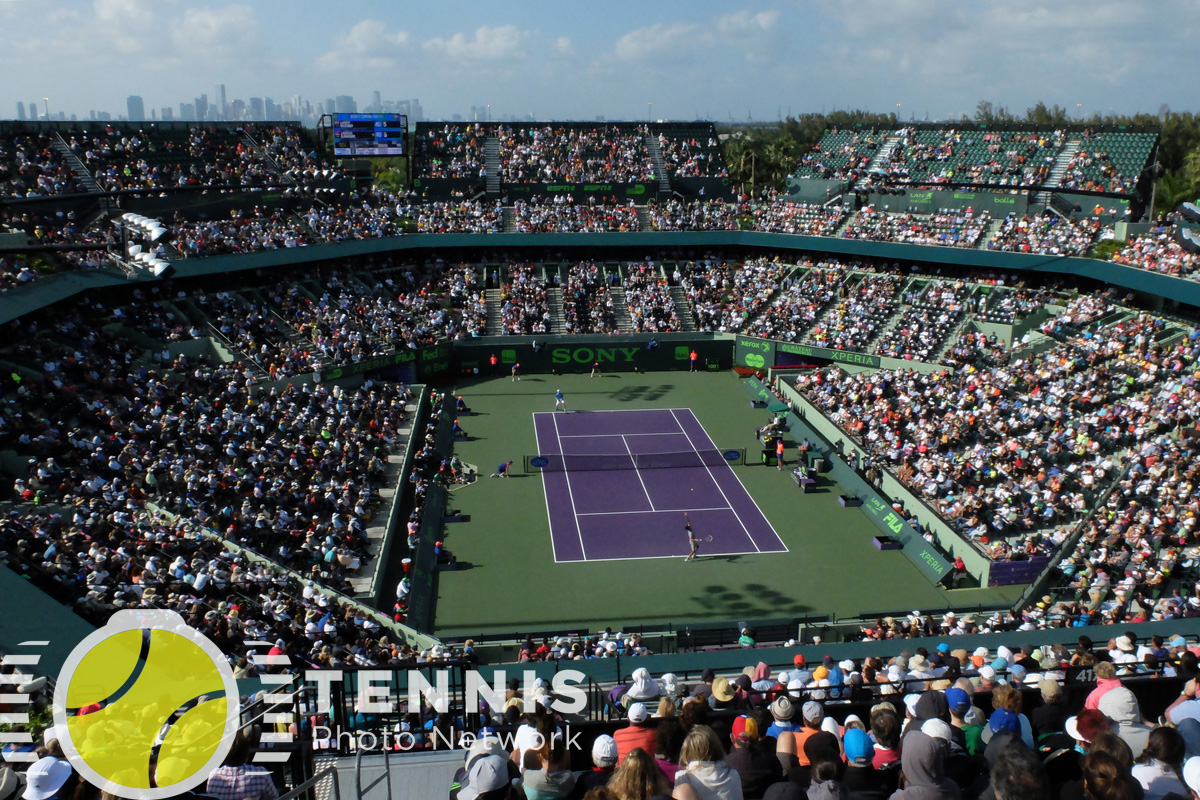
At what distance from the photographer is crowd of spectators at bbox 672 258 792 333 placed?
44625mm

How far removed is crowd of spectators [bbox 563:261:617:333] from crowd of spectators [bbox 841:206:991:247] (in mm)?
12077

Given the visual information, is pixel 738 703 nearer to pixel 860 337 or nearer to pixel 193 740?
pixel 193 740

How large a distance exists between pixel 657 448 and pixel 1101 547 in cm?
1570

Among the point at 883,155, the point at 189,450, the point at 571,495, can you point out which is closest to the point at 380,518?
the point at 189,450

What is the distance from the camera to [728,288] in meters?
47.0

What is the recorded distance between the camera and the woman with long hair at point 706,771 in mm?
6066

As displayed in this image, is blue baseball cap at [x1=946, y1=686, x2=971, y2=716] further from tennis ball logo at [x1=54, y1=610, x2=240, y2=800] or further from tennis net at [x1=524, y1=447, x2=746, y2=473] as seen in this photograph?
tennis net at [x1=524, y1=447, x2=746, y2=473]

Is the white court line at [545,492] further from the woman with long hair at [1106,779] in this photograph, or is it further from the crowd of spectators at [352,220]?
the woman with long hair at [1106,779]

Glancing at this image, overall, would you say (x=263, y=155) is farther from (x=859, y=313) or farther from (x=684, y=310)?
(x=859, y=313)

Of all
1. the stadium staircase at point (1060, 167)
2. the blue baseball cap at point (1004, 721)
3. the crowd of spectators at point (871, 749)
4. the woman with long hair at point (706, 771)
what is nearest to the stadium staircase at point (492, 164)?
the stadium staircase at point (1060, 167)

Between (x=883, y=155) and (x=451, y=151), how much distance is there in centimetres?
2449

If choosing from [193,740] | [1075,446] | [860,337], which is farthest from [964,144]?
[193,740]

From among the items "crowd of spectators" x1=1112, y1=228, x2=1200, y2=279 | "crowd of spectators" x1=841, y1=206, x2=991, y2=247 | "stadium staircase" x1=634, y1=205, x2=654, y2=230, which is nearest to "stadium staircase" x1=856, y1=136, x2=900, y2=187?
"crowd of spectators" x1=841, y1=206, x2=991, y2=247

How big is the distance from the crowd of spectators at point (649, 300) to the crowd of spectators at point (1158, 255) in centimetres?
1925
